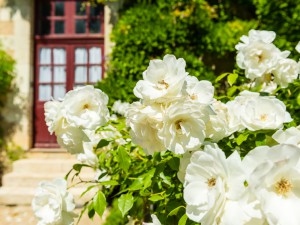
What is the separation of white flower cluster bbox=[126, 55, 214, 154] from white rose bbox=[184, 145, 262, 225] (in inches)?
5.8

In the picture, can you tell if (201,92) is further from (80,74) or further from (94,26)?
(94,26)

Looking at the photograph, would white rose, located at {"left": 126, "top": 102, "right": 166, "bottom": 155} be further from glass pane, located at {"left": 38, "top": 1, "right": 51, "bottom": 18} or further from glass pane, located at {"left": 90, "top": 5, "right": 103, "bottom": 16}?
glass pane, located at {"left": 38, "top": 1, "right": 51, "bottom": 18}

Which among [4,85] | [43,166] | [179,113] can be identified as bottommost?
[43,166]

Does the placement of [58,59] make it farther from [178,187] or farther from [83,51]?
[178,187]

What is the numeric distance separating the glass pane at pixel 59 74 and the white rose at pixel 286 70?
248 inches

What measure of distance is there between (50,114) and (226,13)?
5.59 m

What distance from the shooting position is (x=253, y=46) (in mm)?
1816

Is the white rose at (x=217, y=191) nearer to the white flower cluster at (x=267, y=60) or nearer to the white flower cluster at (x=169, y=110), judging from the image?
the white flower cluster at (x=169, y=110)

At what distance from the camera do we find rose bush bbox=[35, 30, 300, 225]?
2.71ft

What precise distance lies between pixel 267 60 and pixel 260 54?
40mm

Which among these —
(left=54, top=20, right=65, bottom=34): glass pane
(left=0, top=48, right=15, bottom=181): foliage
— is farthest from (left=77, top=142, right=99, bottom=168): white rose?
→ (left=54, top=20, right=65, bottom=34): glass pane

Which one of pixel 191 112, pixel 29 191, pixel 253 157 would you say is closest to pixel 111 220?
pixel 191 112

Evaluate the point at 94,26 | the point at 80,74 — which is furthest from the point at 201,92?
the point at 94,26

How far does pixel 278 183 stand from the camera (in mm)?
819
